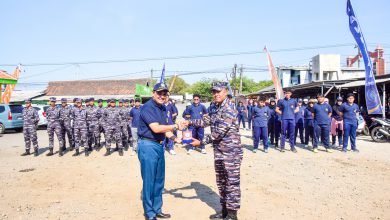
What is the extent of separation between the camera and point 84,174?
6988mm

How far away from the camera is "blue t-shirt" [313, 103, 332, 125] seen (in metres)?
9.31

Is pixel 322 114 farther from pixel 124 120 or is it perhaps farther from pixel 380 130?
pixel 124 120

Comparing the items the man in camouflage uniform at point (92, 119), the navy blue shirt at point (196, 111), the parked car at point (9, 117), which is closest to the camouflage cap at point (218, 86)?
the navy blue shirt at point (196, 111)

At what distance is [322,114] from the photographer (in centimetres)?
934

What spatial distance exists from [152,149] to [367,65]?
8.74 metres

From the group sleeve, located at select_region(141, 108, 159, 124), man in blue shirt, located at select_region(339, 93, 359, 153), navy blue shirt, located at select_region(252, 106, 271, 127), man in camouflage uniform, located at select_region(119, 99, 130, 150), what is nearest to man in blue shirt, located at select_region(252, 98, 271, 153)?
navy blue shirt, located at select_region(252, 106, 271, 127)

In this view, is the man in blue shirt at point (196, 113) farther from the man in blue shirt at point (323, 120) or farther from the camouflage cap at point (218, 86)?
the camouflage cap at point (218, 86)

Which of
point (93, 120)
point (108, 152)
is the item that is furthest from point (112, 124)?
point (108, 152)

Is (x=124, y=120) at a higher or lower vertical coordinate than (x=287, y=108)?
lower

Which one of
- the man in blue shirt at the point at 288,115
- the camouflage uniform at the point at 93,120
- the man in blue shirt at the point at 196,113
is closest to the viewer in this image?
the man in blue shirt at the point at 288,115

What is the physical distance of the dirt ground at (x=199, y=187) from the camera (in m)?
4.49

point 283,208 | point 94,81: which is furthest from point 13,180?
point 94,81

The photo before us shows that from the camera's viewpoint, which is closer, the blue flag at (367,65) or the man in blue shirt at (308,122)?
the blue flag at (367,65)

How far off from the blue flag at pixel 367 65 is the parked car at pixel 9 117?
1740cm
